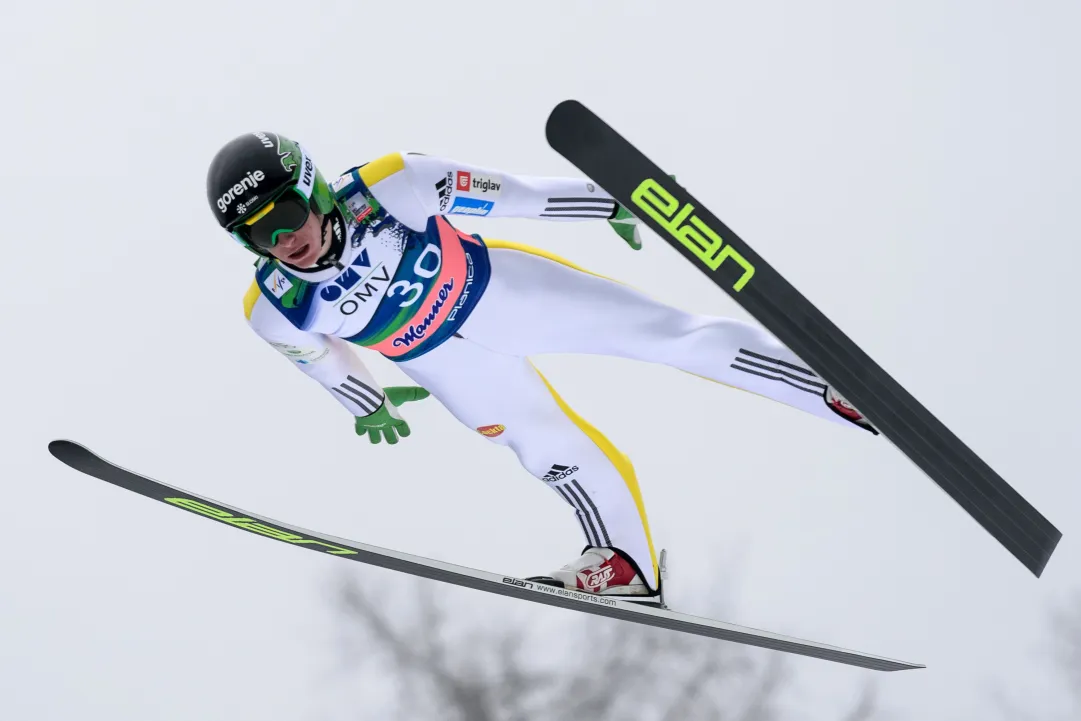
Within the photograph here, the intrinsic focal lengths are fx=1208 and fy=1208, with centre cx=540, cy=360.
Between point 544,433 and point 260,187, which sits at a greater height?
point 260,187

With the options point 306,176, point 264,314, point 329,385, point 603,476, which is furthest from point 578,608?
point 306,176

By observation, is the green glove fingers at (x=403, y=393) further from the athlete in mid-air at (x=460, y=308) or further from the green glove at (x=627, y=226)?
the green glove at (x=627, y=226)

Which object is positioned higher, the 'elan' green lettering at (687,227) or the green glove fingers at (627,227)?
the green glove fingers at (627,227)

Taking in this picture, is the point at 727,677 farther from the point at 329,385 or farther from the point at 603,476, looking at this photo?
the point at 329,385

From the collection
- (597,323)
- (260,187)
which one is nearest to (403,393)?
(597,323)

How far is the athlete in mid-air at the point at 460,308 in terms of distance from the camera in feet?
10.2

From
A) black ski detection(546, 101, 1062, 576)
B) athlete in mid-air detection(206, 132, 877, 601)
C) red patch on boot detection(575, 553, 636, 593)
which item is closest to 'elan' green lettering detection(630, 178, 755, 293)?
black ski detection(546, 101, 1062, 576)

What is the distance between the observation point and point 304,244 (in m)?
3.12

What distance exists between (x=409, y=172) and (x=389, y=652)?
3.33 meters

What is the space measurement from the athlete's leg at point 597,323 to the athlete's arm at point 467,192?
0.62ft

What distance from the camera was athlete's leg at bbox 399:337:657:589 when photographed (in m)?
3.50

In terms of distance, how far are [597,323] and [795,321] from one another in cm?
76

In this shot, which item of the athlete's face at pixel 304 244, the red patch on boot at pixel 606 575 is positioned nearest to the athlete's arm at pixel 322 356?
the athlete's face at pixel 304 244

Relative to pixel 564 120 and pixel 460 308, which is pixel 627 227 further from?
pixel 564 120
